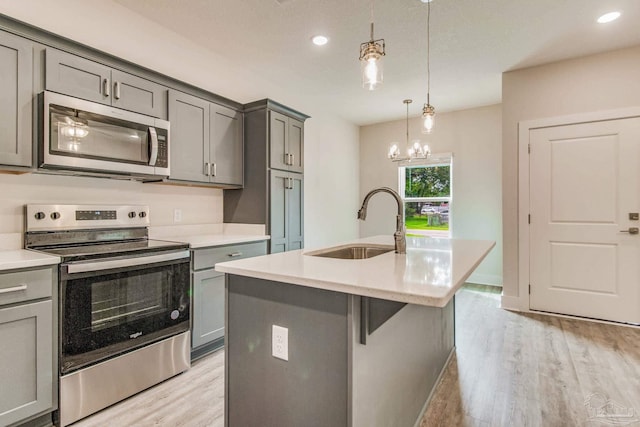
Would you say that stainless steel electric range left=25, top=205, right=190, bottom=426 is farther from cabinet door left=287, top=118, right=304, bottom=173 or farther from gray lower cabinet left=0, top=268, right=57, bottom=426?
cabinet door left=287, top=118, right=304, bottom=173

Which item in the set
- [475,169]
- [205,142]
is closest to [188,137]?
[205,142]

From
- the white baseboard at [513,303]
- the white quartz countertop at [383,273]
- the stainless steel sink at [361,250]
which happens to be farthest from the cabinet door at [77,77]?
the white baseboard at [513,303]

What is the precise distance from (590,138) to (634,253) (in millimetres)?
1193

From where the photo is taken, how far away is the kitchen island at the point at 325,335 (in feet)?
3.59

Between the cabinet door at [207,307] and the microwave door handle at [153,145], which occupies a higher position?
the microwave door handle at [153,145]

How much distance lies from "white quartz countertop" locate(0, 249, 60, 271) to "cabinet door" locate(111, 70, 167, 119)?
1.07m

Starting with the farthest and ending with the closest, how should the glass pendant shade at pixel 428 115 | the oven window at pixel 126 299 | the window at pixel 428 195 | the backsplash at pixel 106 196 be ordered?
the window at pixel 428 195 → the glass pendant shade at pixel 428 115 → the backsplash at pixel 106 196 → the oven window at pixel 126 299

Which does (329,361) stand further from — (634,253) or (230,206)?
(634,253)

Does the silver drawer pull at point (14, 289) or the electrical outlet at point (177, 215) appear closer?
the silver drawer pull at point (14, 289)

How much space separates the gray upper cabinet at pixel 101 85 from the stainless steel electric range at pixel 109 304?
737 mm

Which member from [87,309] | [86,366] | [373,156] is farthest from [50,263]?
[373,156]

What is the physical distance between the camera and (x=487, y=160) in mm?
4875

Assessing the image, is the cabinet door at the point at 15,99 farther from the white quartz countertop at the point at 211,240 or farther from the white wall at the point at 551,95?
the white wall at the point at 551,95

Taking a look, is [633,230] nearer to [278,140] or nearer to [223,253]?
[278,140]
